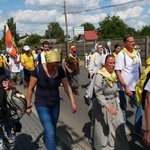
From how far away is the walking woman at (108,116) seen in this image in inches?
175

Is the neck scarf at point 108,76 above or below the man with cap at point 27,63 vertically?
above

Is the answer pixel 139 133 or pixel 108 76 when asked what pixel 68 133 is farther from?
pixel 108 76

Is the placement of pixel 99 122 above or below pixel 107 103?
below

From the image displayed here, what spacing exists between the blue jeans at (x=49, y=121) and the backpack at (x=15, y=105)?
313mm

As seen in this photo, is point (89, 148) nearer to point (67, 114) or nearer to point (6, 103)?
point (6, 103)

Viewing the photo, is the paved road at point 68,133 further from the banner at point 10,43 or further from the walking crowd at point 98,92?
the banner at point 10,43

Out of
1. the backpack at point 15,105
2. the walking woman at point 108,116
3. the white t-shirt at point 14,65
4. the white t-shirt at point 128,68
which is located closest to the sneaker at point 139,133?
A: the white t-shirt at point 128,68

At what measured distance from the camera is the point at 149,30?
200ft

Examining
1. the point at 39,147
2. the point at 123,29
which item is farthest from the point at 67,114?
the point at 123,29

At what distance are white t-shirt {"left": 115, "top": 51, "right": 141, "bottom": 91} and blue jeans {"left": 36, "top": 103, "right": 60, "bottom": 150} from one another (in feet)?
4.73

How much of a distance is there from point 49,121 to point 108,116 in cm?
92

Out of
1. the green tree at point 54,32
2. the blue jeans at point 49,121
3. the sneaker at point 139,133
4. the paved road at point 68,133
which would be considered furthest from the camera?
the green tree at point 54,32

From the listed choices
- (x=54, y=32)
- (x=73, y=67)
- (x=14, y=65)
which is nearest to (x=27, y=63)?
(x=73, y=67)

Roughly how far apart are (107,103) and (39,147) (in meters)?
1.46
